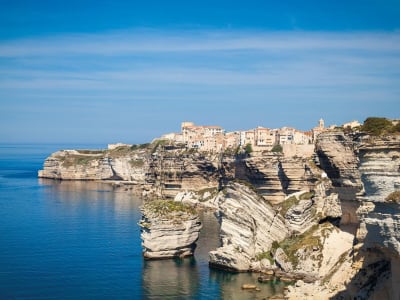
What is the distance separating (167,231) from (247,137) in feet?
149

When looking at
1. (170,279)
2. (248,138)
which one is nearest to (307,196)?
(170,279)

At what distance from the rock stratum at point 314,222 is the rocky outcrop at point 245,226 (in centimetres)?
7

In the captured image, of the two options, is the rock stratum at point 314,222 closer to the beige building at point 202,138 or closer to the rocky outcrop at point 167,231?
the rocky outcrop at point 167,231

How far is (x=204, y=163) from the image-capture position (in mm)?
88750

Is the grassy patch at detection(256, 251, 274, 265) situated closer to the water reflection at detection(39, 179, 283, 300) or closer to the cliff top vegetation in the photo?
the water reflection at detection(39, 179, 283, 300)

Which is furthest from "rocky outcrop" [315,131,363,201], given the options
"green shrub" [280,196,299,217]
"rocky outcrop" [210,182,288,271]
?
"rocky outcrop" [210,182,288,271]

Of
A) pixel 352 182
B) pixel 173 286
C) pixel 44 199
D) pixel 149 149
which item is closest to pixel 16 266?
pixel 173 286

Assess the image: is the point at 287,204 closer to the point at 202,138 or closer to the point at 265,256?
the point at 265,256

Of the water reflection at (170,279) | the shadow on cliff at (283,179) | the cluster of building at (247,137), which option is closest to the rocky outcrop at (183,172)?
the cluster of building at (247,137)

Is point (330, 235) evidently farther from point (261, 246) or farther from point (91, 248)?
point (91, 248)

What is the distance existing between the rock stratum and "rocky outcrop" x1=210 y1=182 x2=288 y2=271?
0.07 meters

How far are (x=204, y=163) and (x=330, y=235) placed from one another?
46.5 m

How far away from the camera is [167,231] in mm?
45250

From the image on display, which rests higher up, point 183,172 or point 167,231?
point 183,172
